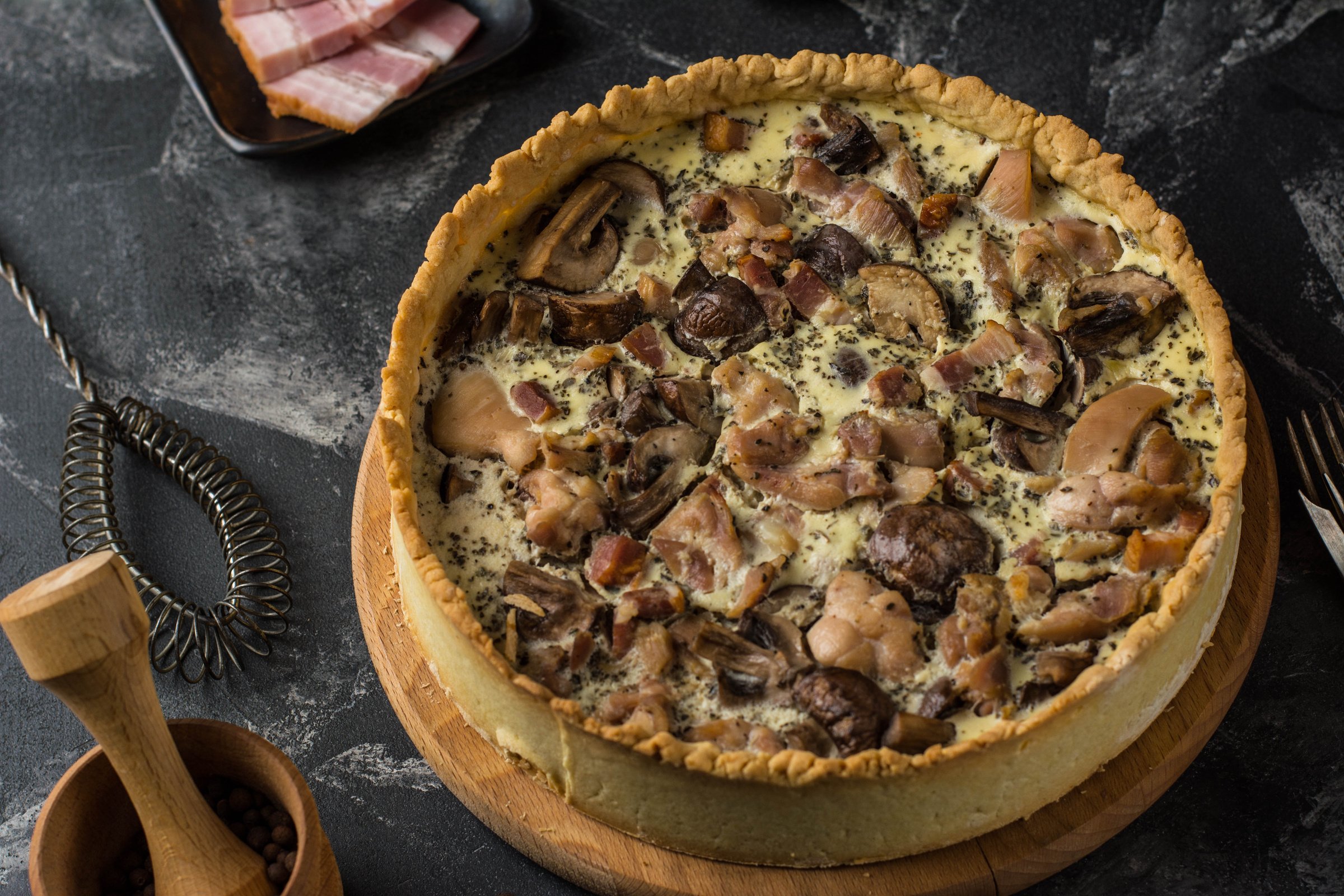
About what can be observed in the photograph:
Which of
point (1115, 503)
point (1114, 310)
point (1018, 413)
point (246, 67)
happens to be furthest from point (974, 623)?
point (246, 67)

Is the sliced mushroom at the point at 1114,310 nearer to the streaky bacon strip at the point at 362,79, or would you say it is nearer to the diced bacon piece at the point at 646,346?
the diced bacon piece at the point at 646,346

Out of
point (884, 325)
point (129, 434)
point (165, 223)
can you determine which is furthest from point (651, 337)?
point (165, 223)

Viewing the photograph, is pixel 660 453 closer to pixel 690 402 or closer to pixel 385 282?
pixel 690 402

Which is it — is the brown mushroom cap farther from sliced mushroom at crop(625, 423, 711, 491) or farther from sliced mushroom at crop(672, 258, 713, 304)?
sliced mushroom at crop(672, 258, 713, 304)

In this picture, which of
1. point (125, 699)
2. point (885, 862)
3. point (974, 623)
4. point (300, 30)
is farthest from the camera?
point (300, 30)

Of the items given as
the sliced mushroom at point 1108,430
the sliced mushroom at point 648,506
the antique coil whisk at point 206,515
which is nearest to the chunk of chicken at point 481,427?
the sliced mushroom at point 648,506

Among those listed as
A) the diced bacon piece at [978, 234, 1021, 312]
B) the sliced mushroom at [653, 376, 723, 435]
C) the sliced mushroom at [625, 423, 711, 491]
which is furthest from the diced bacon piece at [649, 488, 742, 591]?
the diced bacon piece at [978, 234, 1021, 312]
